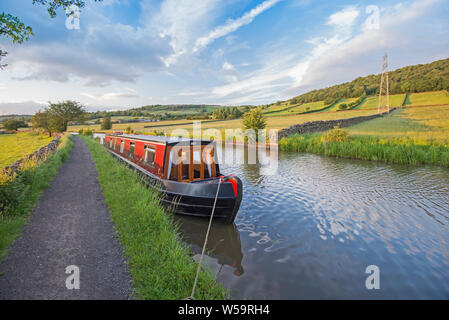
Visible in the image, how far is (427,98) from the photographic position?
128ft

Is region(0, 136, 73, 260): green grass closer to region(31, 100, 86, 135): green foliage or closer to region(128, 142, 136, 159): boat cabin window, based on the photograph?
region(128, 142, 136, 159): boat cabin window

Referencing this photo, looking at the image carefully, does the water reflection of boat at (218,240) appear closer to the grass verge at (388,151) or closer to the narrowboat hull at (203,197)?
the narrowboat hull at (203,197)

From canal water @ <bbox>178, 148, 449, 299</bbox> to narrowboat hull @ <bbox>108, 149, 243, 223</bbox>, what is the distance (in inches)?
13.3

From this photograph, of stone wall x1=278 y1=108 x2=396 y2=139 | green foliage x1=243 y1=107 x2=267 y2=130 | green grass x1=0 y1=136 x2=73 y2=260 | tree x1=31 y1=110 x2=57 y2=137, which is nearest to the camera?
green grass x1=0 y1=136 x2=73 y2=260

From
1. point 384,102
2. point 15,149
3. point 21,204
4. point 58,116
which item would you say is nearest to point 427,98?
point 384,102

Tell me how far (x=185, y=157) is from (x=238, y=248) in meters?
2.99

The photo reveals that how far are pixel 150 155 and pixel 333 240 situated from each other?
5998 millimetres

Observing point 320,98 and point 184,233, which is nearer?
point 184,233

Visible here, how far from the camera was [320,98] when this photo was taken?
64125mm

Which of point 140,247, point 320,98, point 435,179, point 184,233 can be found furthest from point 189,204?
point 320,98

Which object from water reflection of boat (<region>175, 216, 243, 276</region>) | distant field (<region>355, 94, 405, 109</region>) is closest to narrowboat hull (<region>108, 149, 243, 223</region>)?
water reflection of boat (<region>175, 216, 243, 276</region>)

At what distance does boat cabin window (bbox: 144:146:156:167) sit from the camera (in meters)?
7.03

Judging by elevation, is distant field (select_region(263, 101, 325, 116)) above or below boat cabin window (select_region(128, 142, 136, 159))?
→ above
